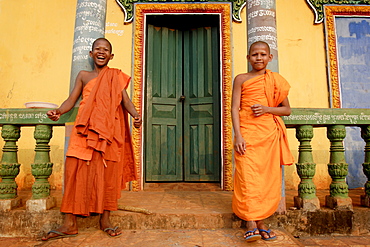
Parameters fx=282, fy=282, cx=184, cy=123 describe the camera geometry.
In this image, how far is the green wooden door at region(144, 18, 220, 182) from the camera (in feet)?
16.5

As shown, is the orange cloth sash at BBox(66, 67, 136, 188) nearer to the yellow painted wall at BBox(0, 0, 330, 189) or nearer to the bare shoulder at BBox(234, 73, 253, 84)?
the bare shoulder at BBox(234, 73, 253, 84)

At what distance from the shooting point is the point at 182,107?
5262 mm

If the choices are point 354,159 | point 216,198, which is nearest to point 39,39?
point 216,198

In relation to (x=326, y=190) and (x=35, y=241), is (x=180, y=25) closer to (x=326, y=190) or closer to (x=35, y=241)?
(x=326, y=190)

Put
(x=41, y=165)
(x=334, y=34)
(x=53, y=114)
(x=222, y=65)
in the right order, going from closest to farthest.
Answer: (x=53, y=114) → (x=41, y=165) → (x=222, y=65) → (x=334, y=34)

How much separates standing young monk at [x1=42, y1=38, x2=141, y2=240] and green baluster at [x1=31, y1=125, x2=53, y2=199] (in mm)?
402

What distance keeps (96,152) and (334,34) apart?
15.1 feet

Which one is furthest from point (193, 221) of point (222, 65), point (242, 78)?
point (222, 65)

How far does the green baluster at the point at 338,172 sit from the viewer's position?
9.52 ft

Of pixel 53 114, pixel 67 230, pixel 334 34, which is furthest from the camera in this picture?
pixel 334 34

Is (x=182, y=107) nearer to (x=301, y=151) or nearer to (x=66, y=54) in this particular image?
(x=66, y=54)

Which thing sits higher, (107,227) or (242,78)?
(242,78)

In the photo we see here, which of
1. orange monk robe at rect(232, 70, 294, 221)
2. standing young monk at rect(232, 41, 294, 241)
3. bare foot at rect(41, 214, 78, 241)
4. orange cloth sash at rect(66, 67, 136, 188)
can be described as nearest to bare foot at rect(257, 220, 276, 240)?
standing young monk at rect(232, 41, 294, 241)

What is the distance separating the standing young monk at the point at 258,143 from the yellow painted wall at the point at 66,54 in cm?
234
